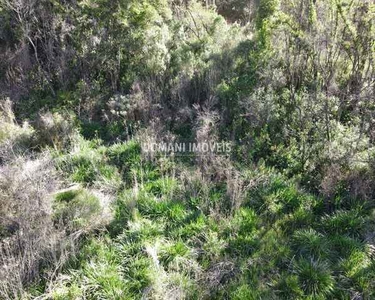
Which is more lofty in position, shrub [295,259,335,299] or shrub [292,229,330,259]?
shrub [292,229,330,259]

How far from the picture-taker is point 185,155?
5605mm

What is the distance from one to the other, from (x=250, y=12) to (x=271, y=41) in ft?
11.8

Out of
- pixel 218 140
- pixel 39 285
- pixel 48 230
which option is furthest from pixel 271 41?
pixel 39 285

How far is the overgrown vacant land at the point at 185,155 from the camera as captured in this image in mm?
3814

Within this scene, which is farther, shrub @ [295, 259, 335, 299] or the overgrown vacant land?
the overgrown vacant land

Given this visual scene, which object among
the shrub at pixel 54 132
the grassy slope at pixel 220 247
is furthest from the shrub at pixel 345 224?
the shrub at pixel 54 132

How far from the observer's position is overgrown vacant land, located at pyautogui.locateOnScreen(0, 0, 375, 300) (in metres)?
3.81

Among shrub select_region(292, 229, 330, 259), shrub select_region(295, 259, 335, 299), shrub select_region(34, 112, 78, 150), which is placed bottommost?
shrub select_region(295, 259, 335, 299)

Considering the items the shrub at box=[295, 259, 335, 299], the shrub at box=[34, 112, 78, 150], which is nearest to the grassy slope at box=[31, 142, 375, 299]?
the shrub at box=[295, 259, 335, 299]

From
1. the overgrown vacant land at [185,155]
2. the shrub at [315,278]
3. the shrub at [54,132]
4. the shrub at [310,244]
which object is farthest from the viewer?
the shrub at [54,132]

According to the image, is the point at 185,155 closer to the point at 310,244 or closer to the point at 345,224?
the point at 310,244

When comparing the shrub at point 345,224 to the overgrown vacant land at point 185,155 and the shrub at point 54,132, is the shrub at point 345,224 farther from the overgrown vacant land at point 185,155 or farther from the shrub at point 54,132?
the shrub at point 54,132

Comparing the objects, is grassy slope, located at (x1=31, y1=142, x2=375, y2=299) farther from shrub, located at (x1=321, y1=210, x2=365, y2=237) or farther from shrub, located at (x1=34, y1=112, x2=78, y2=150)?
shrub, located at (x1=34, y1=112, x2=78, y2=150)

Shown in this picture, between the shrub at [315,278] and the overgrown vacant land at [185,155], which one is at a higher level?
the overgrown vacant land at [185,155]
